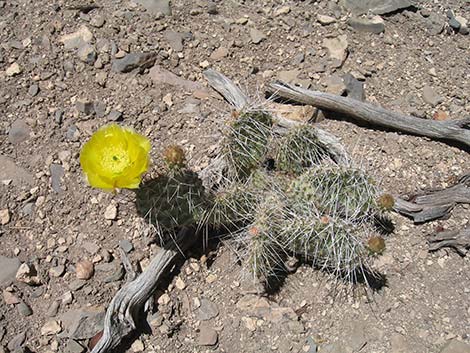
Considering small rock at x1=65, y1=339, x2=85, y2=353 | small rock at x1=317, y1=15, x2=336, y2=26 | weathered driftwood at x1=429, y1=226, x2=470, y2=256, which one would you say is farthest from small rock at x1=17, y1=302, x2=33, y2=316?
small rock at x1=317, y1=15, x2=336, y2=26

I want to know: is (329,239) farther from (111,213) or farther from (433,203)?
(111,213)

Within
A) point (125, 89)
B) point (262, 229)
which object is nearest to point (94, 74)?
point (125, 89)

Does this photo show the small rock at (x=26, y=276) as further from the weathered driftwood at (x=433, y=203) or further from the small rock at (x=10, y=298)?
the weathered driftwood at (x=433, y=203)

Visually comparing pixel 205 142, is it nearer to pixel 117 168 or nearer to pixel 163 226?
pixel 163 226

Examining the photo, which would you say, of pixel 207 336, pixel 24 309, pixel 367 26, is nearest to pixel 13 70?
pixel 24 309

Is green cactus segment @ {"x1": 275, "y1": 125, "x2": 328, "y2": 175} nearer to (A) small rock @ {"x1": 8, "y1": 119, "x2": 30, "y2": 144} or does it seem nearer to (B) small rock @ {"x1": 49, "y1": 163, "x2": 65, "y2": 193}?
(B) small rock @ {"x1": 49, "y1": 163, "x2": 65, "y2": 193}

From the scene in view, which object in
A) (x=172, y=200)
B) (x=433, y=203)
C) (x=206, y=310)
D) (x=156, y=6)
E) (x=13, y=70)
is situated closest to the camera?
(x=172, y=200)
